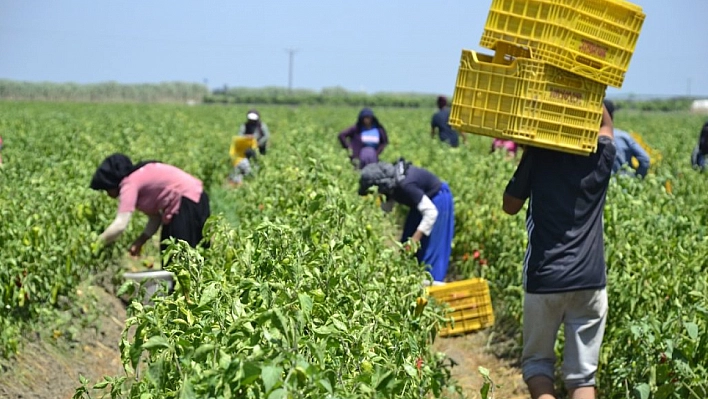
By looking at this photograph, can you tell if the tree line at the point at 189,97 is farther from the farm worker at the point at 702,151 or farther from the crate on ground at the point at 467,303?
the crate on ground at the point at 467,303

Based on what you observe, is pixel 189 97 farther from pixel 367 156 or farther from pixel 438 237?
pixel 438 237

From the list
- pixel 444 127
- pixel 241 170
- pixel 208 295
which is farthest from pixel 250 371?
pixel 444 127

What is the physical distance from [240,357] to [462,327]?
4.86 m

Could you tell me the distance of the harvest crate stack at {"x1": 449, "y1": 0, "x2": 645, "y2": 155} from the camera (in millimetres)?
4496

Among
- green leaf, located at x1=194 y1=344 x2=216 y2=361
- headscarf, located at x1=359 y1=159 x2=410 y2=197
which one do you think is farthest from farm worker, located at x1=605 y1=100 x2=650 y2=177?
→ green leaf, located at x1=194 y1=344 x2=216 y2=361

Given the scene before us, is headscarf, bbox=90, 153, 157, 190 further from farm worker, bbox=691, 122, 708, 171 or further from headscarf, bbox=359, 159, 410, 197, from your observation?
farm worker, bbox=691, 122, 708, 171

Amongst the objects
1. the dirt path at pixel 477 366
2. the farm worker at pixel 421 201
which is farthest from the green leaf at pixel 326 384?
the farm worker at pixel 421 201

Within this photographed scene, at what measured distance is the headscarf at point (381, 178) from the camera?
6.71 meters

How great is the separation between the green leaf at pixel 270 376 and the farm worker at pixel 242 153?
1170cm

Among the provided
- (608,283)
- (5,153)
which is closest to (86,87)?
(5,153)

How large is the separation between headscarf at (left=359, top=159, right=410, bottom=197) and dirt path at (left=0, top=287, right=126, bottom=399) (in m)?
2.11

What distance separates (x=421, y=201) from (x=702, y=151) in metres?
5.75

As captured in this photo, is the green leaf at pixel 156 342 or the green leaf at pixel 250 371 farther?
the green leaf at pixel 156 342

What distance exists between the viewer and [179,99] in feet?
294
